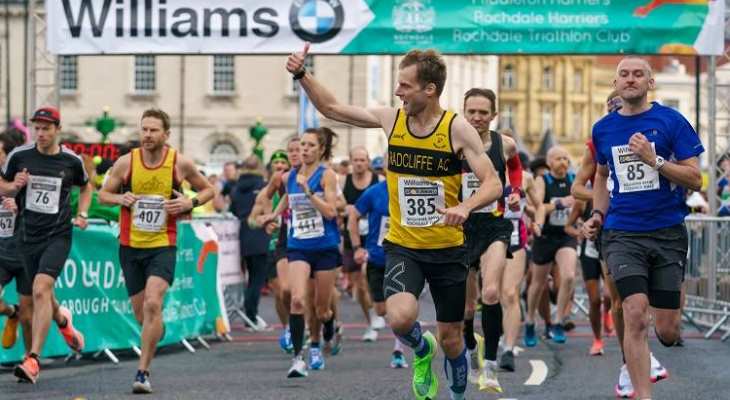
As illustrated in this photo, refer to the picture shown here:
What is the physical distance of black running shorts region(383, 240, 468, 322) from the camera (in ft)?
30.6

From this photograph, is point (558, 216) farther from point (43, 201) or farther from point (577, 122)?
point (577, 122)

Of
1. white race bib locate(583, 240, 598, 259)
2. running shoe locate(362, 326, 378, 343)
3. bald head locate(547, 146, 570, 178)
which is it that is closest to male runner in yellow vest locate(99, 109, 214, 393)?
white race bib locate(583, 240, 598, 259)

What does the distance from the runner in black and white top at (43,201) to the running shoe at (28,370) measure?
1.55 ft

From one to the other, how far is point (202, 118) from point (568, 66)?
63.3 meters

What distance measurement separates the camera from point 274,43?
60.7 feet

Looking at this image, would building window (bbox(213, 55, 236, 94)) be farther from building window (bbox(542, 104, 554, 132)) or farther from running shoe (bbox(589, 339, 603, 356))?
building window (bbox(542, 104, 554, 132))

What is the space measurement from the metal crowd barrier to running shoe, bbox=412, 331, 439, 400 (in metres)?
8.04

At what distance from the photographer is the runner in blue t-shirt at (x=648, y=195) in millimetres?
9320

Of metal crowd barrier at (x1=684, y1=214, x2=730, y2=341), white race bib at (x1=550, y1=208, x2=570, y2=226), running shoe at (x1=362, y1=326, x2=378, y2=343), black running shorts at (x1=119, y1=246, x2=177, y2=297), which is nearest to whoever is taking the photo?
black running shorts at (x1=119, y1=246, x2=177, y2=297)

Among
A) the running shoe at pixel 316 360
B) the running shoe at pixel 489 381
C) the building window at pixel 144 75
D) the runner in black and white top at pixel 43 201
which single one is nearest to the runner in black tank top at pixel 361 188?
the running shoe at pixel 316 360

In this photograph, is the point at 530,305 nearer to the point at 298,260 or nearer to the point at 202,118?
the point at 298,260

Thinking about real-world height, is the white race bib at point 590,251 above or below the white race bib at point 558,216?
below

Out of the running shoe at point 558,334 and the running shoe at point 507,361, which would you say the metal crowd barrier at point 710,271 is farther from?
the running shoe at point 507,361

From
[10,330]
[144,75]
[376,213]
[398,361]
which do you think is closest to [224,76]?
[144,75]
